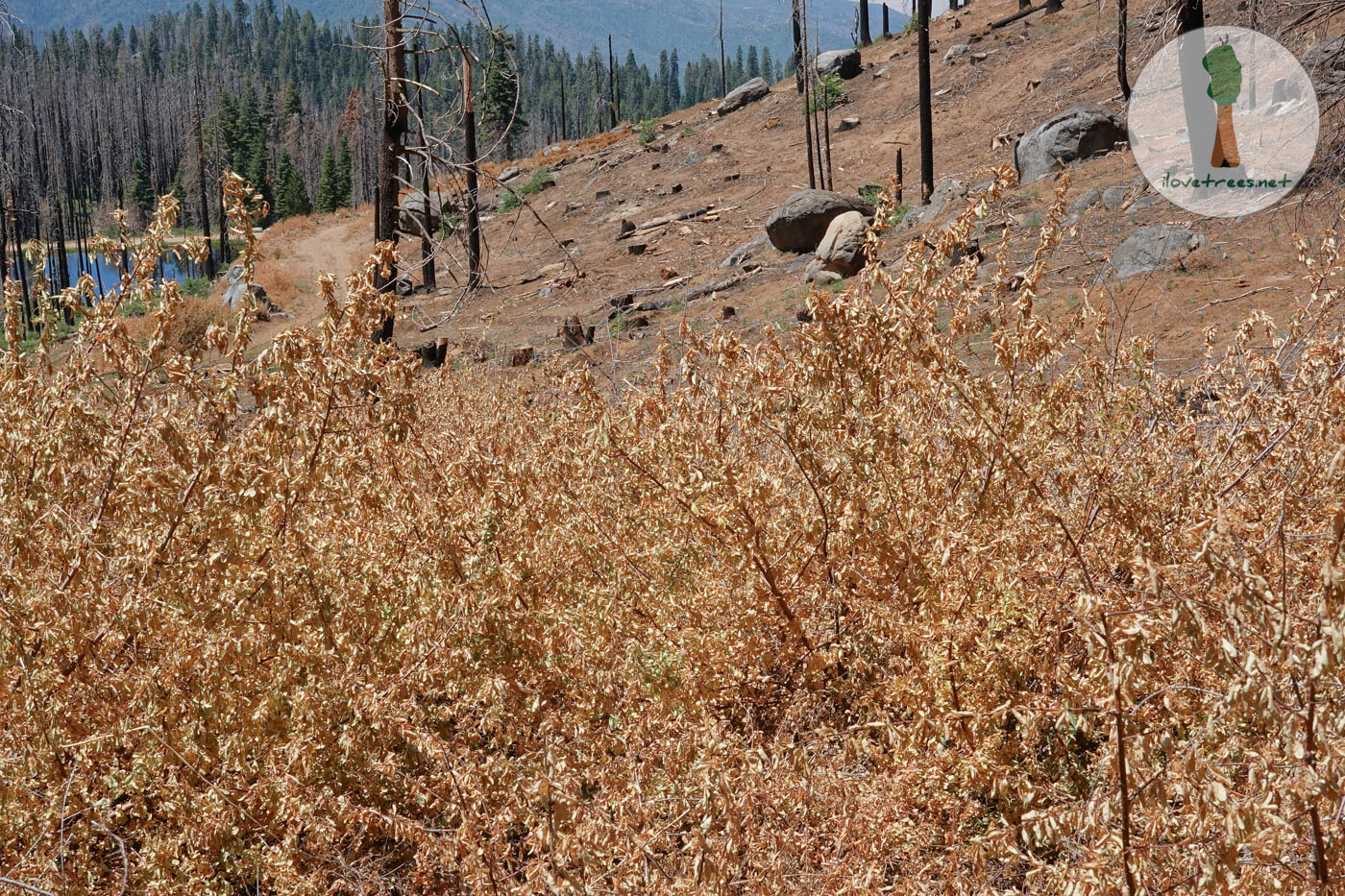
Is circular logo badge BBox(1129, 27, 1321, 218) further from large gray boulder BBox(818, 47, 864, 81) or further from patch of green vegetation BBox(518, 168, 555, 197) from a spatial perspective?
patch of green vegetation BBox(518, 168, 555, 197)

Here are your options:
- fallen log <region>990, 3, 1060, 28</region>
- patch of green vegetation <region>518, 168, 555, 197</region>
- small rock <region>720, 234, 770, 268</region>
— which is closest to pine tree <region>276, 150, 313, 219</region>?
patch of green vegetation <region>518, 168, 555, 197</region>

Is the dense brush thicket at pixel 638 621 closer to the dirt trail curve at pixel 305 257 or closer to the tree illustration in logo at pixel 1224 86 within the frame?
the tree illustration in logo at pixel 1224 86

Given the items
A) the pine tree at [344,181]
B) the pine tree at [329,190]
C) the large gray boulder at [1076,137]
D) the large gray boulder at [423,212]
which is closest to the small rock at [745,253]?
the large gray boulder at [1076,137]

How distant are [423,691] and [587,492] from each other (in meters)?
1.33

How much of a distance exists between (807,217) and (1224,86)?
7.91m

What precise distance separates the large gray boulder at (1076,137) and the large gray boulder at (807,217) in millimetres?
3556

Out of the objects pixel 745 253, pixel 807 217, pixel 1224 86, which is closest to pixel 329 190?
pixel 745 253

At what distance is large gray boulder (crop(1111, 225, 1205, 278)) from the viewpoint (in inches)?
504

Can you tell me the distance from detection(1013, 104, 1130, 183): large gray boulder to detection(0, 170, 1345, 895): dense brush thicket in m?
16.3

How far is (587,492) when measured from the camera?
14.4ft

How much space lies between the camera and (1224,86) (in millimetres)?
15328

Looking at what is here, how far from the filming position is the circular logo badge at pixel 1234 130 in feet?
45.5

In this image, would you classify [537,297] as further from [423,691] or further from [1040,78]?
[423,691]

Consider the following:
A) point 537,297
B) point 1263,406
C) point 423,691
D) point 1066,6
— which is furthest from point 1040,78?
point 423,691
